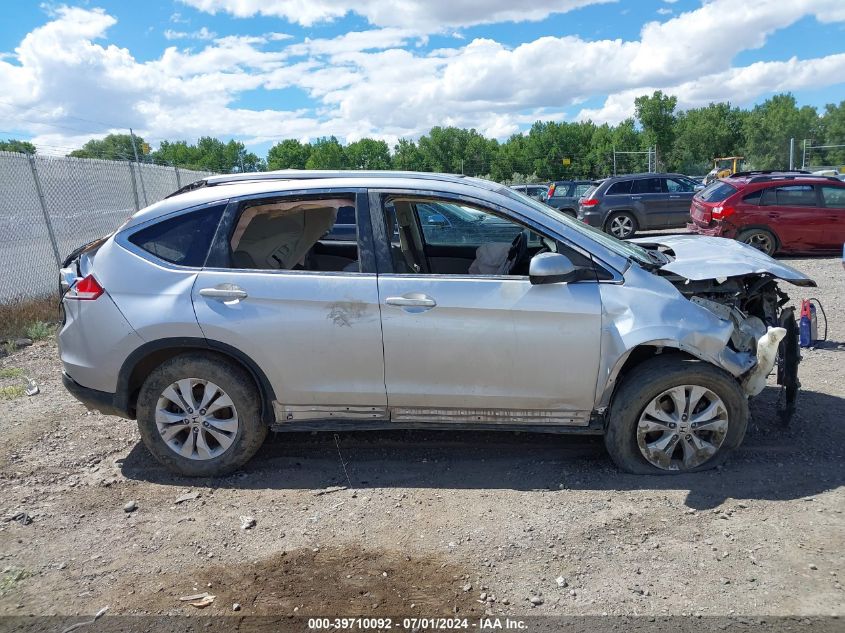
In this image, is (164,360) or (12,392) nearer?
(164,360)

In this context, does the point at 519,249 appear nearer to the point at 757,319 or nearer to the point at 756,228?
the point at 757,319

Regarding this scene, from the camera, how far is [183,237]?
4.12m

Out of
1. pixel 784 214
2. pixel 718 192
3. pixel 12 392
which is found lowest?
pixel 12 392

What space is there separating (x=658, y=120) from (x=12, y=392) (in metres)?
74.5

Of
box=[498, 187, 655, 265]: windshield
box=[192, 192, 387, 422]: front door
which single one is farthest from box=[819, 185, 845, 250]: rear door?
box=[192, 192, 387, 422]: front door

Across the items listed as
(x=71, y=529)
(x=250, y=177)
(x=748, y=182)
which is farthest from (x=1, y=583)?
(x=748, y=182)

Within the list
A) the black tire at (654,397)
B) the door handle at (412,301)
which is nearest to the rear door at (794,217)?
the black tire at (654,397)

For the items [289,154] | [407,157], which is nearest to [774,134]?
[407,157]

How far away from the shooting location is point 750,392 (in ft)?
13.2

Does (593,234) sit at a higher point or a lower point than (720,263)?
higher

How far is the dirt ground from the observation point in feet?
9.78

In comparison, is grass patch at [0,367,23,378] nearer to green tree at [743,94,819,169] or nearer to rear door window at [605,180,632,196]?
rear door window at [605,180,632,196]

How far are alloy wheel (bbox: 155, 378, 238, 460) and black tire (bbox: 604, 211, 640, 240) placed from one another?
1534cm

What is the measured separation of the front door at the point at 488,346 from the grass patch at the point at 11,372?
4706 millimetres
